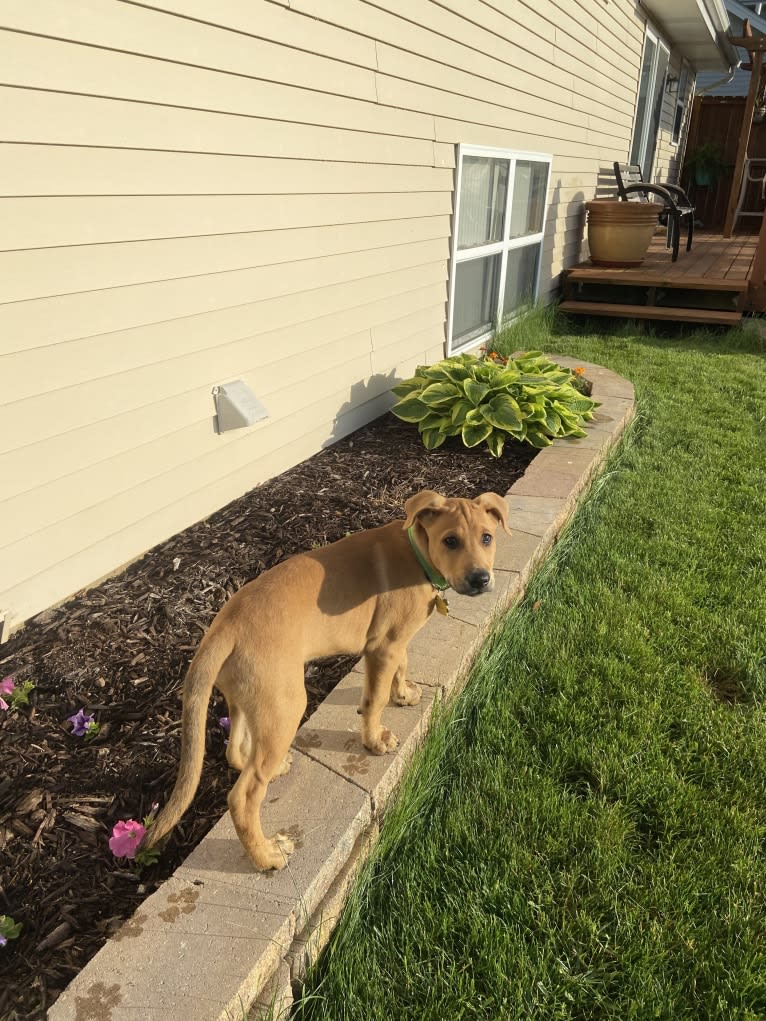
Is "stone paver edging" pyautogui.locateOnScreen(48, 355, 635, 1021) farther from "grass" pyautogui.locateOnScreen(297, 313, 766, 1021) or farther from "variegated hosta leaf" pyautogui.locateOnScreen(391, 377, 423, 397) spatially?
"variegated hosta leaf" pyautogui.locateOnScreen(391, 377, 423, 397)

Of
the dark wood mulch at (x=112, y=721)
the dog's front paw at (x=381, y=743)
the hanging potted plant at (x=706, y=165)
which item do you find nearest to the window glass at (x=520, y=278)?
the dark wood mulch at (x=112, y=721)

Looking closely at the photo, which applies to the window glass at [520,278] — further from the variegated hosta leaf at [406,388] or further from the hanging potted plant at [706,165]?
the hanging potted plant at [706,165]

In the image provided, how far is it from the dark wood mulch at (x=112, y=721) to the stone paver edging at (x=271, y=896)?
0.17 metres

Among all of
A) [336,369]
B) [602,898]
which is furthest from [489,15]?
[602,898]

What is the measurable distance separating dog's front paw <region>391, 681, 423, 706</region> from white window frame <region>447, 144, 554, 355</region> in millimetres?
4581

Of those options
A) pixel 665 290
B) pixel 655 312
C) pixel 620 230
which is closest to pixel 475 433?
pixel 655 312

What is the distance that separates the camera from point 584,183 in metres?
9.84

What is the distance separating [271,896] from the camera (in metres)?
1.68

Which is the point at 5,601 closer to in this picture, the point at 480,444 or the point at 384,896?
the point at 384,896

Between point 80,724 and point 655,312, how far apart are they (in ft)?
28.3

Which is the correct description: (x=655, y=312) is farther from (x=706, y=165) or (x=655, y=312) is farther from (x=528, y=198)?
(x=706, y=165)

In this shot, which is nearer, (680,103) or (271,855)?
(271,855)

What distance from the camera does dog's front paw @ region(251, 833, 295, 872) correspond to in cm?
173

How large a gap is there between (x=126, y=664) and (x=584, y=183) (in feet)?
32.3
